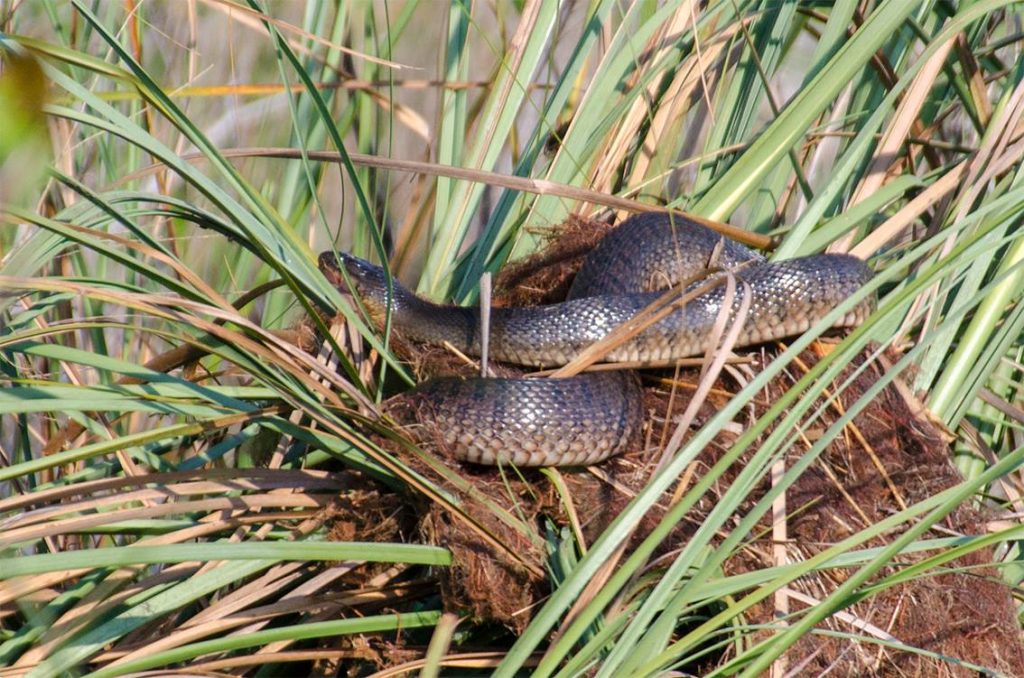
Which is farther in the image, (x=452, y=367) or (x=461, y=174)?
(x=452, y=367)

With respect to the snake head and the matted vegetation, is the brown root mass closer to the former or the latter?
the matted vegetation

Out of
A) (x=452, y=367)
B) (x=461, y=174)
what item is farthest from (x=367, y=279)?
(x=461, y=174)

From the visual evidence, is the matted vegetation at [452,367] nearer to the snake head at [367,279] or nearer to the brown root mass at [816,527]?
the brown root mass at [816,527]

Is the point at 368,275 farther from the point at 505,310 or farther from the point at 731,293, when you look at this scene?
the point at 731,293

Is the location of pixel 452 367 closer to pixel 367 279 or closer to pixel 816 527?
pixel 367 279

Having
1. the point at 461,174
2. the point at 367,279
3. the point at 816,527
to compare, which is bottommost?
the point at 816,527
